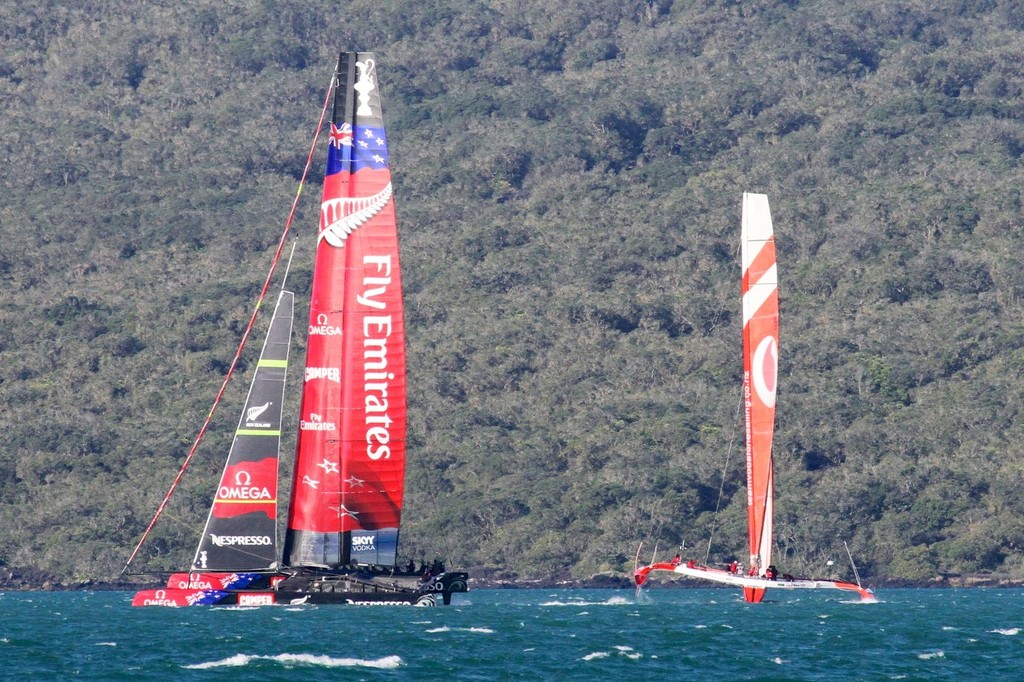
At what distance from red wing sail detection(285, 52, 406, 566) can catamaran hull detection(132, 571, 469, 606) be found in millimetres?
1004

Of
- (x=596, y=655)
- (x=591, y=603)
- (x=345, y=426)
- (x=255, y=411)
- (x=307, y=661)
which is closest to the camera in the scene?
(x=307, y=661)

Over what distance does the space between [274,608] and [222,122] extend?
5466 inches

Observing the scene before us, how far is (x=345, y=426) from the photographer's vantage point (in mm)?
52375

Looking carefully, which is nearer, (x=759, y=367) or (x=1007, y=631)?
(x=759, y=367)

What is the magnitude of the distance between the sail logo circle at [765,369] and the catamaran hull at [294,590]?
10028 mm

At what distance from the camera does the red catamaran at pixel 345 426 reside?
52.2 metres

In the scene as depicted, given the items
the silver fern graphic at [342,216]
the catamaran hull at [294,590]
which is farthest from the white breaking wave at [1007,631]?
the silver fern graphic at [342,216]

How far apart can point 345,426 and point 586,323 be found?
304 ft

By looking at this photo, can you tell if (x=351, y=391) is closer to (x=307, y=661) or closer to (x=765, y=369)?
(x=765, y=369)

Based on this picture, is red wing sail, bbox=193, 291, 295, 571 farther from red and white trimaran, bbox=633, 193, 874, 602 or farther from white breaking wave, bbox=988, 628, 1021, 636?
white breaking wave, bbox=988, 628, 1021, 636

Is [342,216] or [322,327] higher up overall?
[342,216]

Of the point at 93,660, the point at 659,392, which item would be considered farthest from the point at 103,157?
the point at 93,660

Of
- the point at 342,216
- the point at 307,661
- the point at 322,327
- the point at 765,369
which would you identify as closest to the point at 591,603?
the point at 765,369

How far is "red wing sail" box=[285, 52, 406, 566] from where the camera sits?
5231cm
